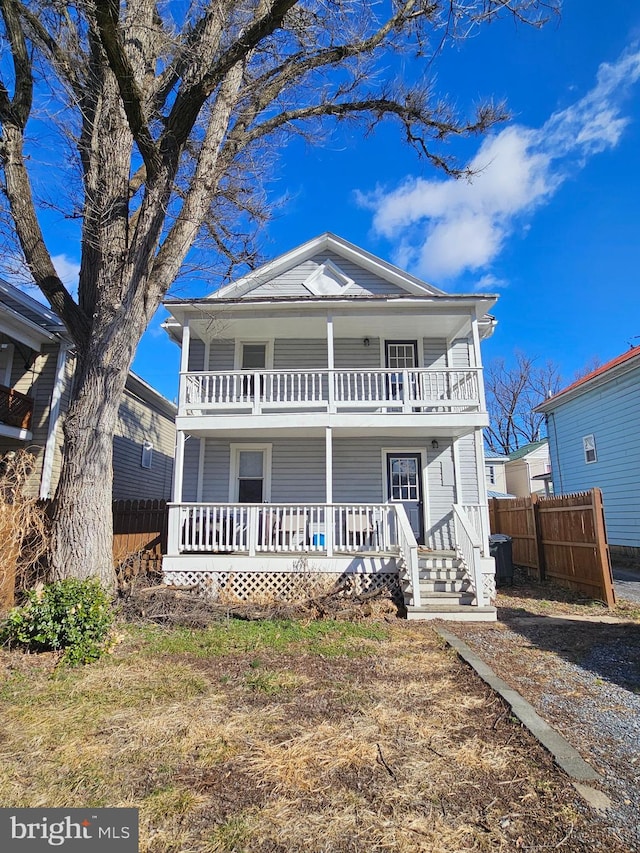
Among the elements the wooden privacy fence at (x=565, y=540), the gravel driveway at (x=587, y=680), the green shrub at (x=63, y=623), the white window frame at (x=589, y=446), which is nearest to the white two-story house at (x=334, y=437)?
the gravel driveway at (x=587, y=680)

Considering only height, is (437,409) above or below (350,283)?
below

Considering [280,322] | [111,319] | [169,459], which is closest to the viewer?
[111,319]

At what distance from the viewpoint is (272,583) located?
29.8 feet

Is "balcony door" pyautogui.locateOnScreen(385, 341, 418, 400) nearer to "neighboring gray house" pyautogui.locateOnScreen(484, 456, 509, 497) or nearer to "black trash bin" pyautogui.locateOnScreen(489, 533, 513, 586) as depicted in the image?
"black trash bin" pyautogui.locateOnScreen(489, 533, 513, 586)

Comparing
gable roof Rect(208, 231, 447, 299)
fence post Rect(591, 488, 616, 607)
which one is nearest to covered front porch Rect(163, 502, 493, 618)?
fence post Rect(591, 488, 616, 607)

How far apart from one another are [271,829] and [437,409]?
985 centimetres

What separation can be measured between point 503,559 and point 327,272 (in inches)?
333

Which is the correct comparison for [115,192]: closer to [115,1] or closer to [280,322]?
[115,1]

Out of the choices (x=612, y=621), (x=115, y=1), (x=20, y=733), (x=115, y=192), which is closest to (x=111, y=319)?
(x=115, y=192)

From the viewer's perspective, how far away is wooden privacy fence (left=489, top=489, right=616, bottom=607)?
8.66 metres

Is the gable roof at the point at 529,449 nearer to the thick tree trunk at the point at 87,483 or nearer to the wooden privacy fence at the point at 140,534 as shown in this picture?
the wooden privacy fence at the point at 140,534

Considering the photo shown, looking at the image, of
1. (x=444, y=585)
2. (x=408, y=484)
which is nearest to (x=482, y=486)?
(x=408, y=484)

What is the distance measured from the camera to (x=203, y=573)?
9.25m

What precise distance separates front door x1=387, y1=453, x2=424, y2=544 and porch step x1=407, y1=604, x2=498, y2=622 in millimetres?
3684
